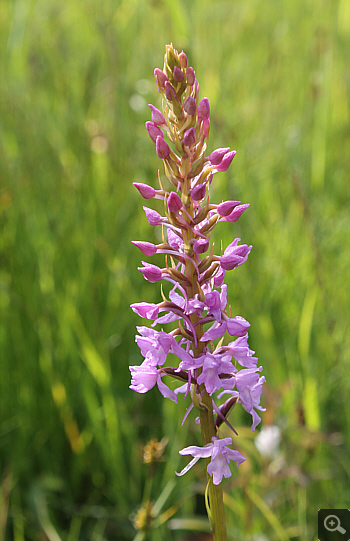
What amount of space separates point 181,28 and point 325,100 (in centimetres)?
116

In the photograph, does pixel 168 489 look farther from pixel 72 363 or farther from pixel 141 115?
pixel 141 115

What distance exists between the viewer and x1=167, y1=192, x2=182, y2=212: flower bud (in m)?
0.88

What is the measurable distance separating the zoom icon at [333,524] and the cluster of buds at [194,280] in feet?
3.36

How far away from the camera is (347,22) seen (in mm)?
3725

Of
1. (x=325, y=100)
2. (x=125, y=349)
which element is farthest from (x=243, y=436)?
(x=325, y=100)

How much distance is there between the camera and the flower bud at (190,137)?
92cm

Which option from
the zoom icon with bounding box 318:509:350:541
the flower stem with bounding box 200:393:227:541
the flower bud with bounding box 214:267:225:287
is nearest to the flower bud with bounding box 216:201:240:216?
the flower bud with bounding box 214:267:225:287

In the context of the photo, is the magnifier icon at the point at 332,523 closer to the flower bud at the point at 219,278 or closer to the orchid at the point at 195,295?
Result: the orchid at the point at 195,295

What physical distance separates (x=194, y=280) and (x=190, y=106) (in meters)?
0.32

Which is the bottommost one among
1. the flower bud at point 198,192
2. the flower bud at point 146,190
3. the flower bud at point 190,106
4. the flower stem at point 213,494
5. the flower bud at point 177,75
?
the flower stem at point 213,494

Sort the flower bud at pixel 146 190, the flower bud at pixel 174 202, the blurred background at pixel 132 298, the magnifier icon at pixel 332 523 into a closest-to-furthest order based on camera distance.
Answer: the flower bud at pixel 174 202 < the flower bud at pixel 146 190 < the magnifier icon at pixel 332 523 < the blurred background at pixel 132 298

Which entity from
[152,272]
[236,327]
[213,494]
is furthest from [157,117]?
[213,494]

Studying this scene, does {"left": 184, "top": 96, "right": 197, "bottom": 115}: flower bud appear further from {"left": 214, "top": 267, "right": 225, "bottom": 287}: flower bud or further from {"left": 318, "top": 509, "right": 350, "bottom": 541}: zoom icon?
{"left": 318, "top": 509, "right": 350, "bottom": 541}: zoom icon

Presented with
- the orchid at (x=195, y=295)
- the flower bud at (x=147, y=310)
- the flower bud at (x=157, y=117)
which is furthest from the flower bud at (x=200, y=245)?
the flower bud at (x=157, y=117)
